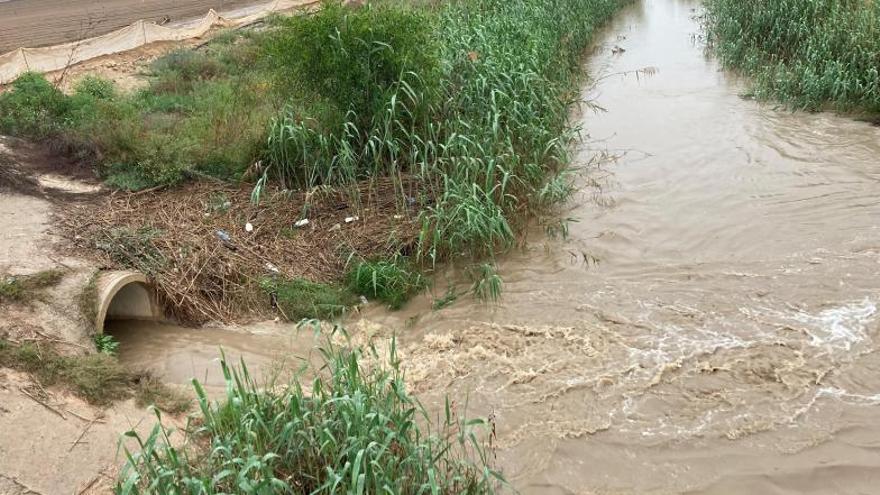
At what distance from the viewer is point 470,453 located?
420 centimetres

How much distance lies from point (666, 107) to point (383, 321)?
267 inches

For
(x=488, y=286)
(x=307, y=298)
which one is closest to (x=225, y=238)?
(x=307, y=298)

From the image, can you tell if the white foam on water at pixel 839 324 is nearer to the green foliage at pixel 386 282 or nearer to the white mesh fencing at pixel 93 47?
the green foliage at pixel 386 282

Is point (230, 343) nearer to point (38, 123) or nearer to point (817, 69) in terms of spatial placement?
point (38, 123)

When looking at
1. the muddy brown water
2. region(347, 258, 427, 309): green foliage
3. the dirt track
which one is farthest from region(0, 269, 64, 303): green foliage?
the dirt track

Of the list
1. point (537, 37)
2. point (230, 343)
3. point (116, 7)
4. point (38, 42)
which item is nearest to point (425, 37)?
point (537, 37)

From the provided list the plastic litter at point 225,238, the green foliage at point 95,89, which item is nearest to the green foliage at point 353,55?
Answer: the plastic litter at point 225,238

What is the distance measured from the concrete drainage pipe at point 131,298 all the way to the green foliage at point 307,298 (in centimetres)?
86

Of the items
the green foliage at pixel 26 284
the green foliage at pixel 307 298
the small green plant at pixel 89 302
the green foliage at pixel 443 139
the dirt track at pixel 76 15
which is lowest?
the green foliage at pixel 307 298

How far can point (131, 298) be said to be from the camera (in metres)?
5.75

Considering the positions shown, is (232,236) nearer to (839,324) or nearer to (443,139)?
(443,139)

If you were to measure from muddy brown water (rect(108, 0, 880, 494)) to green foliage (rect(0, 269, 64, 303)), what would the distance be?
26.8 inches

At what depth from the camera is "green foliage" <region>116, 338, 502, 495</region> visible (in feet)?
10.2

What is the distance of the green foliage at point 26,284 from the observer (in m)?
4.94
